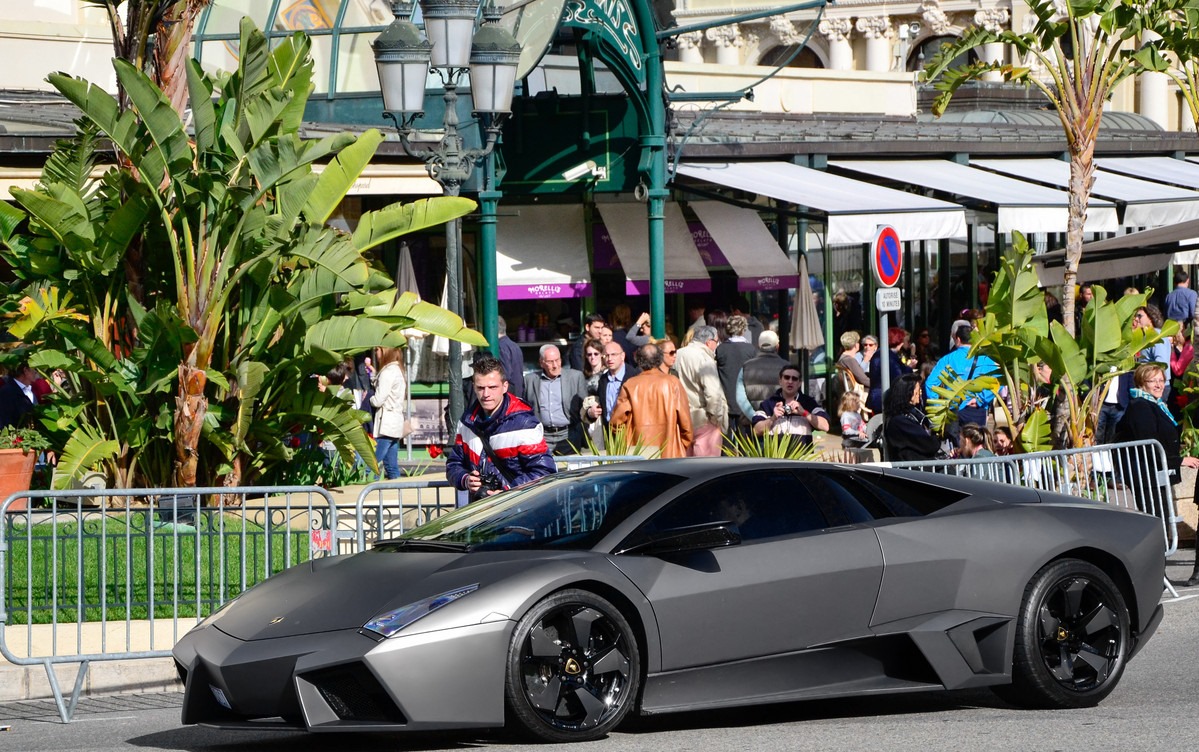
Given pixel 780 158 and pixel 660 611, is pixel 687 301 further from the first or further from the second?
pixel 660 611

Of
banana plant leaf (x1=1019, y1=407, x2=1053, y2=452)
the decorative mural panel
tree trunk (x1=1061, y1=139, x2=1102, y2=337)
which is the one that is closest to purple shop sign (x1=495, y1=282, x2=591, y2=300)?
the decorative mural panel

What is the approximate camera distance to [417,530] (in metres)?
8.09

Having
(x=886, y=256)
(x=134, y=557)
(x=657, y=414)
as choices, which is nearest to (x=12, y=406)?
(x=657, y=414)

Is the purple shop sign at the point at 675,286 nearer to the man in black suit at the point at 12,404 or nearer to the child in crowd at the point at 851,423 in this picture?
the child in crowd at the point at 851,423

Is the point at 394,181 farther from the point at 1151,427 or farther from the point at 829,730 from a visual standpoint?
the point at 829,730

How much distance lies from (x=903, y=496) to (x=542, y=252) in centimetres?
1515

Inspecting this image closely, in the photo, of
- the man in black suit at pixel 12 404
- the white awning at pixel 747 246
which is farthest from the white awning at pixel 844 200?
the man in black suit at pixel 12 404

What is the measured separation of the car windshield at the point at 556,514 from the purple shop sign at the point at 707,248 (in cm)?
1577

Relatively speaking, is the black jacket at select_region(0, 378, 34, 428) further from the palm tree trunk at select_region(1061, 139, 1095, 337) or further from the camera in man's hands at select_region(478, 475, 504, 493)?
the palm tree trunk at select_region(1061, 139, 1095, 337)

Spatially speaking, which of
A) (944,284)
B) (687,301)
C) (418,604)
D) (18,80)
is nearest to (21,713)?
(418,604)

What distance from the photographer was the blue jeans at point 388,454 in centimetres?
1756

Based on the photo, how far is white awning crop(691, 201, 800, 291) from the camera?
77.5 ft

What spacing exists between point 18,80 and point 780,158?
13.5 metres

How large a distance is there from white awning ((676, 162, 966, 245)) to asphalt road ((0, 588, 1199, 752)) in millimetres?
12354
